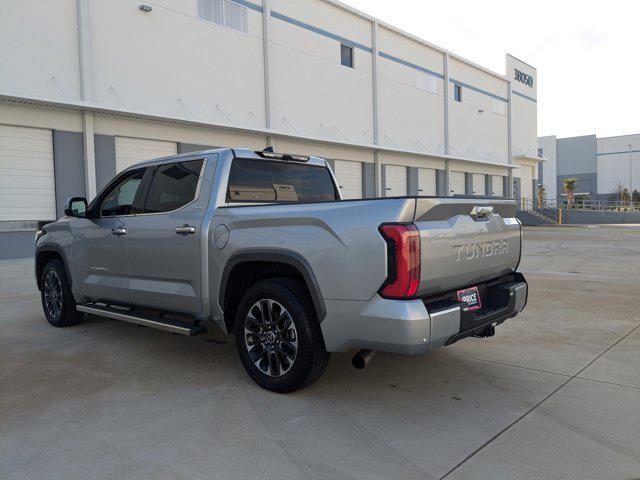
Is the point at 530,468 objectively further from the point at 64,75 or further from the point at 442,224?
the point at 64,75

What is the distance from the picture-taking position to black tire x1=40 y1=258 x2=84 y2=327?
20.7 ft

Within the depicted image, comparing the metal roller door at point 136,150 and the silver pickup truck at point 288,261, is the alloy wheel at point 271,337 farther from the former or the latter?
the metal roller door at point 136,150

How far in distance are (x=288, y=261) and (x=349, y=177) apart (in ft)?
74.8

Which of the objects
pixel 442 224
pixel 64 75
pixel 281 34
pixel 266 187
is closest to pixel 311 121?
pixel 281 34

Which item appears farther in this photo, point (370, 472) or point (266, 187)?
point (266, 187)

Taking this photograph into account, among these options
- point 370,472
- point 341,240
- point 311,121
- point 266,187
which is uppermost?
point 311,121

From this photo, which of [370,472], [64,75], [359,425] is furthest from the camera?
[64,75]

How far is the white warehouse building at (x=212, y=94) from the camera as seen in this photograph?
52.0 feet

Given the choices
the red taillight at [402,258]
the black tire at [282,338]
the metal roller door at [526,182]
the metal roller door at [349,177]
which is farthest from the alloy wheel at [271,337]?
the metal roller door at [526,182]

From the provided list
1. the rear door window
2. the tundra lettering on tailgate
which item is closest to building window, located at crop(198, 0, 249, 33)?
the rear door window

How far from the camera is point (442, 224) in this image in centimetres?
365

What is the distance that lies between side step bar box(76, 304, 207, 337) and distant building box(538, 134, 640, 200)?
7852 centimetres

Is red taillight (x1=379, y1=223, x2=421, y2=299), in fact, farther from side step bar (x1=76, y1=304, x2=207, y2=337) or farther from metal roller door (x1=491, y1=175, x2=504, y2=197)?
metal roller door (x1=491, y1=175, x2=504, y2=197)

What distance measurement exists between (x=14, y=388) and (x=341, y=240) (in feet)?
9.61
